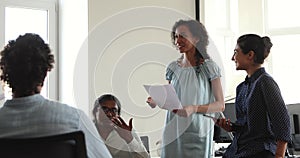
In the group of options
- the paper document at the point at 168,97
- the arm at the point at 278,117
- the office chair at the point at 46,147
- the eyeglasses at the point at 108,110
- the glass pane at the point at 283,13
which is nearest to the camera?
the office chair at the point at 46,147

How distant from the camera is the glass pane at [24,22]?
3551 mm

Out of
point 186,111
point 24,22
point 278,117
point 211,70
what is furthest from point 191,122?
point 24,22

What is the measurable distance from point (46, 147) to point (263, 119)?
125 centimetres

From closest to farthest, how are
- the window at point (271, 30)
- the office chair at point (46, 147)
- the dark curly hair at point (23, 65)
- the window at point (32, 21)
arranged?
the office chair at point (46, 147) < the dark curly hair at point (23, 65) < the window at point (32, 21) < the window at point (271, 30)

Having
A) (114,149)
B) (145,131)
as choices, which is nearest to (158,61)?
(145,131)

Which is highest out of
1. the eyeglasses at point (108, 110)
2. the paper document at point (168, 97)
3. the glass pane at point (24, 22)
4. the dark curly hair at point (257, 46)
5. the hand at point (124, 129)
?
the glass pane at point (24, 22)

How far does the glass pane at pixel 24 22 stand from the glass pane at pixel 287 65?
7.93 ft

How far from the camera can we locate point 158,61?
3.98 metres

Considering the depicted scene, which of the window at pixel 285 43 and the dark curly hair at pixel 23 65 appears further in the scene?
the window at pixel 285 43

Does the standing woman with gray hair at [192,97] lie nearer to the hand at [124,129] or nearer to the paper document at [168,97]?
the paper document at [168,97]

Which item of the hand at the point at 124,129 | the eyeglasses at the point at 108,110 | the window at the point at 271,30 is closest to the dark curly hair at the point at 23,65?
the hand at the point at 124,129

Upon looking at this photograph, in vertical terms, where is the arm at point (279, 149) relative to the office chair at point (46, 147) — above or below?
below

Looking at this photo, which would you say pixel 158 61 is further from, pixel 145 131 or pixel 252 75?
pixel 252 75

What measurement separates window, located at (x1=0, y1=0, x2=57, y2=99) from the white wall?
0.39 meters
